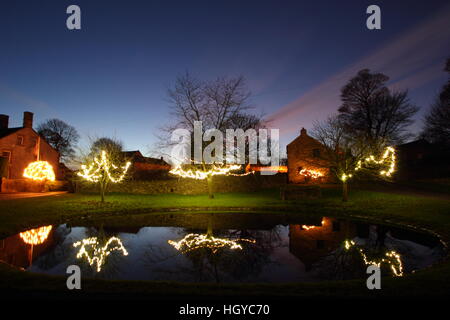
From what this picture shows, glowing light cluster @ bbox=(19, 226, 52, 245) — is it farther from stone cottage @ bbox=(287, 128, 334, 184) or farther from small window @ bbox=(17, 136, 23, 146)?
stone cottage @ bbox=(287, 128, 334, 184)

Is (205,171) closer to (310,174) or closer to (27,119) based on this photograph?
(310,174)

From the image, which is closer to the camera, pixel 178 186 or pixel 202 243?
pixel 202 243

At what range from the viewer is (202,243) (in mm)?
9820

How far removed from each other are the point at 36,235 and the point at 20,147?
26691 millimetres

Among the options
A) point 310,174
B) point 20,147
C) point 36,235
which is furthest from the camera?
point 310,174

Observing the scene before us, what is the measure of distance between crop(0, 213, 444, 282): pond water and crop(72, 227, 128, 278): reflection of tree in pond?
25 millimetres

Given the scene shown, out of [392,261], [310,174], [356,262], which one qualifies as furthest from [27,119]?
[392,261]

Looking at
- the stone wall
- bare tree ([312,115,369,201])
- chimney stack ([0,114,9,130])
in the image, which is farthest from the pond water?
chimney stack ([0,114,9,130])

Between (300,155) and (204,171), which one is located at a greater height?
(300,155)

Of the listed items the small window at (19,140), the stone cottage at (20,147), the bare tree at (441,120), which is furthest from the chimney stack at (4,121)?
the bare tree at (441,120)

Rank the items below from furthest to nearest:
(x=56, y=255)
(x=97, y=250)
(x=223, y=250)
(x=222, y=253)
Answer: (x=97, y=250), (x=223, y=250), (x=56, y=255), (x=222, y=253)

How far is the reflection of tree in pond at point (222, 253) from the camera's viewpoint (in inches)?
274

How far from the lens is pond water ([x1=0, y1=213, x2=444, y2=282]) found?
23.0ft
